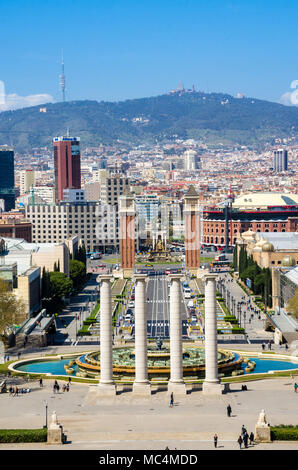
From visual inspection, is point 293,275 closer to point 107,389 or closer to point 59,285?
point 59,285

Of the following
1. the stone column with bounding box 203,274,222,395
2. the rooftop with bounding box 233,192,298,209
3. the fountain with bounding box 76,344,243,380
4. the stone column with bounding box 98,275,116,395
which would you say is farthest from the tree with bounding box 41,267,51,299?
the rooftop with bounding box 233,192,298,209

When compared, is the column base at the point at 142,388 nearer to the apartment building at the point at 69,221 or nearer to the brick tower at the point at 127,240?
the brick tower at the point at 127,240

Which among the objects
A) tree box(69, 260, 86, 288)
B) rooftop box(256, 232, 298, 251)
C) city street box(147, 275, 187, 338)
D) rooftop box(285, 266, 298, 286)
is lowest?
city street box(147, 275, 187, 338)

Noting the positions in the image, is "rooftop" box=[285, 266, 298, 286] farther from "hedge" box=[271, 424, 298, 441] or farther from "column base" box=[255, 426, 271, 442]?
"column base" box=[255, 426, 271, 442]

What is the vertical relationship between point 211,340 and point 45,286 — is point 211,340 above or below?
above

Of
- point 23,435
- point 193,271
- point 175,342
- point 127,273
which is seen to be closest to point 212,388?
point 175,342
